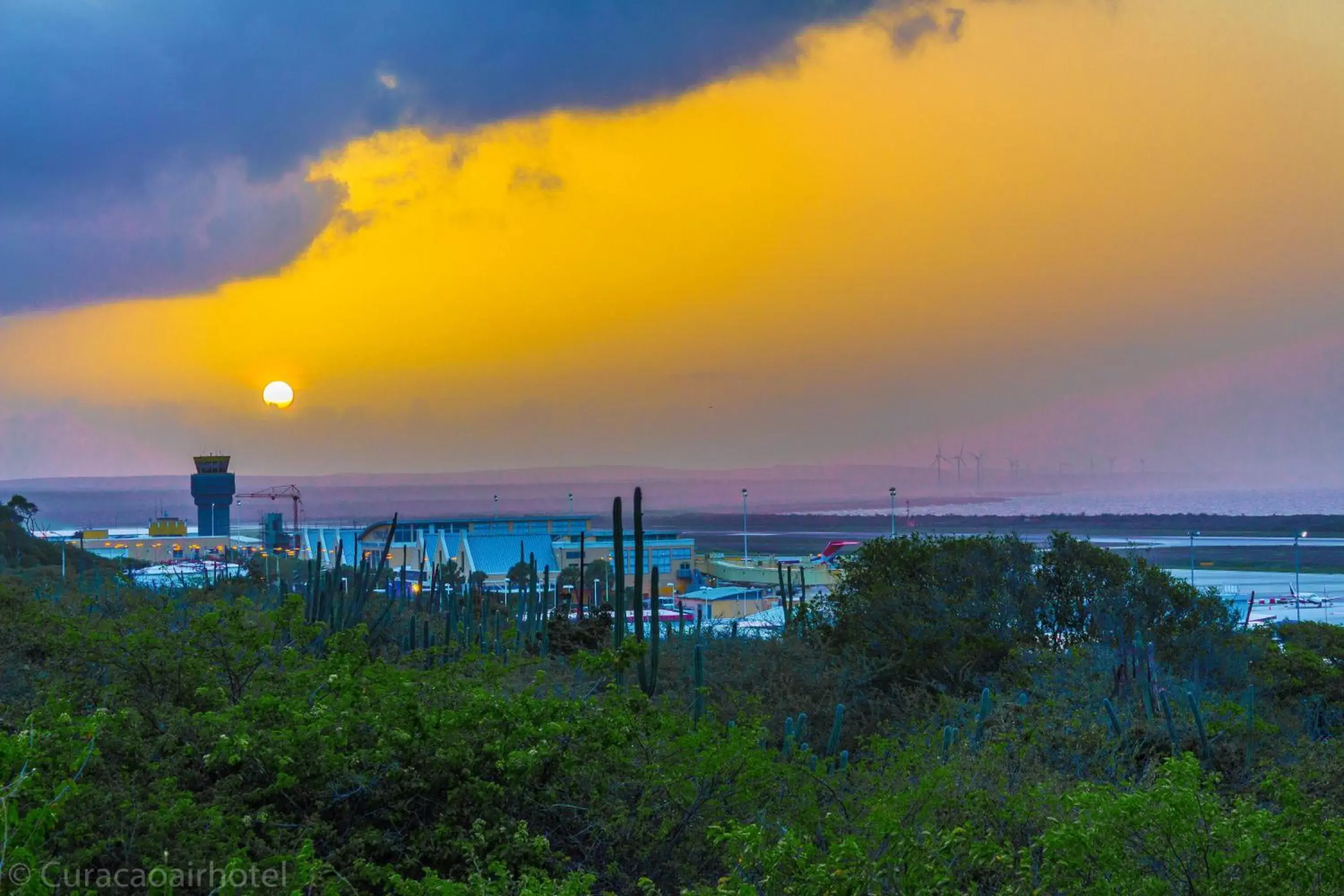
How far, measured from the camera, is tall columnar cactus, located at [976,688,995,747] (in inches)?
480

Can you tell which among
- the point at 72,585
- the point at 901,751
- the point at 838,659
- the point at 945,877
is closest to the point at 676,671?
the point at 838,659

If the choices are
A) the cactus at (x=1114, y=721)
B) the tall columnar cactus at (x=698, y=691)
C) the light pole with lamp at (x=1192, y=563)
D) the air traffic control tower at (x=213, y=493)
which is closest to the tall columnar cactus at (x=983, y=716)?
the cactus at (x=1114, y=721)

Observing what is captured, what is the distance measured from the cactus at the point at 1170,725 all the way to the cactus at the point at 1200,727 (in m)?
0.21

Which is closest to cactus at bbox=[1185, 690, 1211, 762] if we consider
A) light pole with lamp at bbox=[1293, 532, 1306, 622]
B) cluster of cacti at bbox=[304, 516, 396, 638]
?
cluster of cacti at bbox=[304, 516, 396, 638]

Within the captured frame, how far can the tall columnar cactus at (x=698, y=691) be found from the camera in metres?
12.4

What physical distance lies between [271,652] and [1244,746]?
9.46 metres

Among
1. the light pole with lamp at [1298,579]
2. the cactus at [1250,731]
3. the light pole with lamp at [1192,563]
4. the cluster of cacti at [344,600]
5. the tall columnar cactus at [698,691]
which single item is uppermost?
Result: the cluster of cacti at [344,600]

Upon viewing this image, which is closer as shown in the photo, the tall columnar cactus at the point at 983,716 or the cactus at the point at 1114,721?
the cactus at the point at 1114,721

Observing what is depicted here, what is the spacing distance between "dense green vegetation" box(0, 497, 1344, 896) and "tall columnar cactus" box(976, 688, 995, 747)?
54 mm

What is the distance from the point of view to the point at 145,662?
32.7 feet

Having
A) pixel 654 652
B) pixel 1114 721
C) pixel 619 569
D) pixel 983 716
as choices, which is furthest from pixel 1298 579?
pixel 654 652

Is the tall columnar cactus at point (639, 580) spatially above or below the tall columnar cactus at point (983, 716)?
above

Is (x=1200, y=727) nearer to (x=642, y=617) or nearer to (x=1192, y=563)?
(x=642, y=617)

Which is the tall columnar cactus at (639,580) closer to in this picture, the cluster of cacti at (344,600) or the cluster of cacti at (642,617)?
the cluster of cacti at (642,617)
